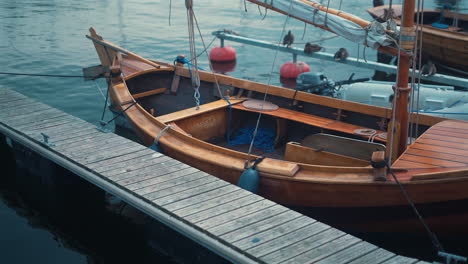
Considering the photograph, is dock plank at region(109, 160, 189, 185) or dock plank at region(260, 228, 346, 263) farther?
dock plank at region(109, 160, 189, 185)

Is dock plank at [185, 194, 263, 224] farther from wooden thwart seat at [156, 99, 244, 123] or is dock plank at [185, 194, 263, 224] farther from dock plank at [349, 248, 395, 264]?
wooden thwart seat at [156, 99, 244, 123]

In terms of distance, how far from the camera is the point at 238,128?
10094 mm

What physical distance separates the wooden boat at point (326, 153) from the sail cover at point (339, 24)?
1.30 meters

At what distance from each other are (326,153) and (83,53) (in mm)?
15812

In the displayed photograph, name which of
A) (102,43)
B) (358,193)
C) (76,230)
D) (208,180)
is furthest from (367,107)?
(102,43)

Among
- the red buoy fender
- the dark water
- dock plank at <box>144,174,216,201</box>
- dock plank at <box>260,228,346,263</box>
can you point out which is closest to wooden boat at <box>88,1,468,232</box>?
dock plank at <box>144,174,216,201</box>

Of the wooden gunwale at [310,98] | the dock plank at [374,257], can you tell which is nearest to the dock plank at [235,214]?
the dock plank at [374,257]

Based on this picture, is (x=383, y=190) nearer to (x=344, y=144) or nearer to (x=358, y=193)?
(x=358, y=193)

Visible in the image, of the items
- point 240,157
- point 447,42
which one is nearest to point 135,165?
point 240,157

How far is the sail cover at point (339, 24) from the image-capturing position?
7.46 metres

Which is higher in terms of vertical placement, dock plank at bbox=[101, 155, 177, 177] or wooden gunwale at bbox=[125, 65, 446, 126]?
wooden gunwale at bbox=[125, 65, 446, 126]

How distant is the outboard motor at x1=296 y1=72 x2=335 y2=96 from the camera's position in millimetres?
11617

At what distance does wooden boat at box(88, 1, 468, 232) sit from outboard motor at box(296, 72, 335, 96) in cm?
193

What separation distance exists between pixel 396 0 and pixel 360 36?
30.5m
